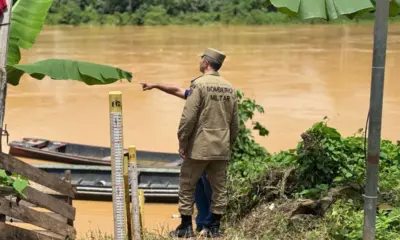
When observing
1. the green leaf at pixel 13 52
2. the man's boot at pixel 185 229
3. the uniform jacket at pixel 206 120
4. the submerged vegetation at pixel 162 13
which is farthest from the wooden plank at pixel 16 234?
the submerged vegetation at pixel 162 13

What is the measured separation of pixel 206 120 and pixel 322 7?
3.73 ft

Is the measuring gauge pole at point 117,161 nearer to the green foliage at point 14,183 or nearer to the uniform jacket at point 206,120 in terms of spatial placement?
the green foliage at point 14,183

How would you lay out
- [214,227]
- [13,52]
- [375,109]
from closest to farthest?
[375,109] → [214,227] → [13,52]

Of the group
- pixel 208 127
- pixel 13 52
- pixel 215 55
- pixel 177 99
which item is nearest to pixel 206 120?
pixel 208 127

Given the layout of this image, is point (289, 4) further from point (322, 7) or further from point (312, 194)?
point (312, 194)

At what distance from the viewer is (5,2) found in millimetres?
4121

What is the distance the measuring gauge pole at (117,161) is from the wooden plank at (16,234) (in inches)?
30.4

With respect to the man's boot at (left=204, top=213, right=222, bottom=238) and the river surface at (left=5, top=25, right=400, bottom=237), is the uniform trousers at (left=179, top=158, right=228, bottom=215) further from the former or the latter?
the river surface at (left=5, top=25, right=400, bottom=237)

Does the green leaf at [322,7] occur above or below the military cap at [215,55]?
above

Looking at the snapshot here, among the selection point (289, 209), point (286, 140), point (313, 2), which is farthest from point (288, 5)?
point (286, 140)

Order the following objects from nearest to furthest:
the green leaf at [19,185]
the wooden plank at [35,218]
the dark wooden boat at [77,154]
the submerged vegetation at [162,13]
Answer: the green leaf at [19,185]
the wooden plank at [35,218]
the dark wooden boat at [77,154]
the submerged vegetation at [162,13]

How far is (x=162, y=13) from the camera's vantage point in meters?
53.8

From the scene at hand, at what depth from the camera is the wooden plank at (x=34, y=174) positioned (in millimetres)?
3682

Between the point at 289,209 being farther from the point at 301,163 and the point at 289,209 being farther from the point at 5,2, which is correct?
the point at 5,2
